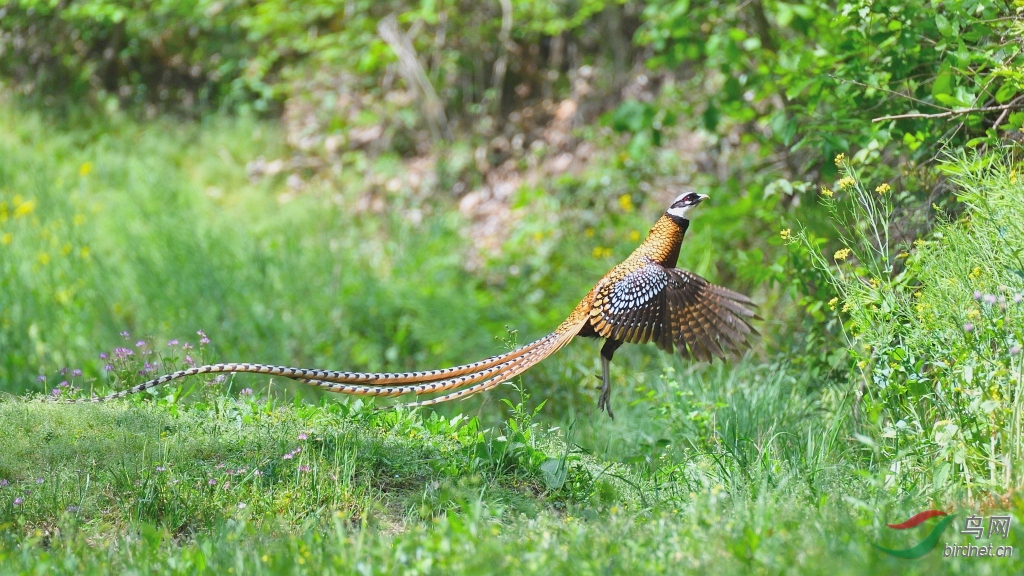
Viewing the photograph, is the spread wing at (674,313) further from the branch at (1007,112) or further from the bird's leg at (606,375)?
the branch at (1007,112)

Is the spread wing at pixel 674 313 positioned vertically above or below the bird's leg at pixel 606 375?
above

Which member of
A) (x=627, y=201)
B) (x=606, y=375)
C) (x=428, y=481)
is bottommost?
(x=606, y=375)

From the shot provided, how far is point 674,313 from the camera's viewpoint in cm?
474

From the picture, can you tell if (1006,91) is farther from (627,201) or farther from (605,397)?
(627,201)

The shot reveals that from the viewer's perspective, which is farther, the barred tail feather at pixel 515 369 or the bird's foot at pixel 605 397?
the bird's foot at pixel 605 397

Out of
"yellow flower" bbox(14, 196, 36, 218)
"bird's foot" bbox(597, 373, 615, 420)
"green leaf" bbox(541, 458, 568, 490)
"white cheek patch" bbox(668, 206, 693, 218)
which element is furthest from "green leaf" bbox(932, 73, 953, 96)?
"yellow flower" bbox(14, 196, 36, 218)

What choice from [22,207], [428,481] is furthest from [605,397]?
[22,207]

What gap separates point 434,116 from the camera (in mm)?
11961

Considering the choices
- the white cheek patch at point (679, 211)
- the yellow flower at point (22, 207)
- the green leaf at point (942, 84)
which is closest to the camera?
the green leaf at point (942, 84)

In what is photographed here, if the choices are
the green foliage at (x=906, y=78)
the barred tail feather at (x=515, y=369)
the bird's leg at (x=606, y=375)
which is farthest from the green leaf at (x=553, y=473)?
the green foliage at (x=906, y=78)

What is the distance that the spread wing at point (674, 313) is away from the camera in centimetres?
470

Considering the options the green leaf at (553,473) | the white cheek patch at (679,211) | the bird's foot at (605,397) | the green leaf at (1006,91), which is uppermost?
the green leaf at (1006,91)

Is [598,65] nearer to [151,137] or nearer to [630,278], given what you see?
[151,137]

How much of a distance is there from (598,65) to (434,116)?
7.03 feet
